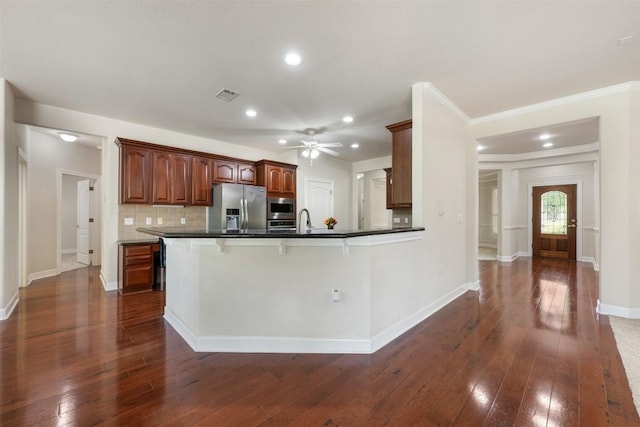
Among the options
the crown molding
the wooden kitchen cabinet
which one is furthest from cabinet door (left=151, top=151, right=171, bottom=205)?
the crown molding

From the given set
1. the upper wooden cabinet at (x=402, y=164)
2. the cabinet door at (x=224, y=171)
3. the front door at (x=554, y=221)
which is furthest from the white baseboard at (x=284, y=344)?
the front door at (x=554, y=221)

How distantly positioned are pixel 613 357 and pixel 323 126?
445cm

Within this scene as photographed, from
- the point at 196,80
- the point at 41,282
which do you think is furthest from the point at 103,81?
the point at 41,282

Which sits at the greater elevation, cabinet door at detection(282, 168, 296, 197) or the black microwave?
cabinet door at detection(282, 168, 296, 197)

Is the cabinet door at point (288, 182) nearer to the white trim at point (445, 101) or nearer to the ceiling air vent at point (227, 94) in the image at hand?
the ceiling air vent at point (227, 94)

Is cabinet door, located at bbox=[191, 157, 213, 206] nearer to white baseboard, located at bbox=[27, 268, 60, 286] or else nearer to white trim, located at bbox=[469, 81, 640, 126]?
white baseboard, located at bbox=[27, 268, 60, 286]

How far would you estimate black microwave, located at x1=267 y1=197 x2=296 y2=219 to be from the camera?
5.91 metres

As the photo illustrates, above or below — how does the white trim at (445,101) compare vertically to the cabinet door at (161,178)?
above

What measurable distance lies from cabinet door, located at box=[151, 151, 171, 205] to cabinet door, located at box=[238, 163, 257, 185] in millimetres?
1376

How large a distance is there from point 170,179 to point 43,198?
112 inches

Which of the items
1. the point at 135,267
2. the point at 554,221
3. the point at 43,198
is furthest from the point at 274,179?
the point at 554,221

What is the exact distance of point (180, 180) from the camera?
492 centimetres

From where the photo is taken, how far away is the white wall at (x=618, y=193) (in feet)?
10.7

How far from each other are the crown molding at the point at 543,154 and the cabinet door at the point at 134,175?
7563 millimetres
